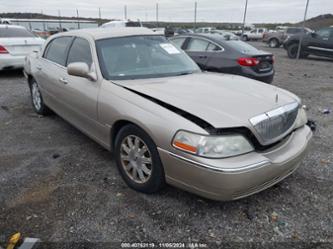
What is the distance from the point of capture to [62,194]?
293 centimetres

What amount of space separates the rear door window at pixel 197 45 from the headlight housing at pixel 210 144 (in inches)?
207

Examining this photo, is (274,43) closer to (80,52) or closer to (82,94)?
(80,52)

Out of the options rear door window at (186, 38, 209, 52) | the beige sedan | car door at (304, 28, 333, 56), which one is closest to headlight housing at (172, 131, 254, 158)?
the beige sedan

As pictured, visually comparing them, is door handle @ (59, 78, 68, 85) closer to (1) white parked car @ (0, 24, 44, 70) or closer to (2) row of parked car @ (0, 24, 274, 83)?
(2) row of parked car @ (0, 24, 274, 83)

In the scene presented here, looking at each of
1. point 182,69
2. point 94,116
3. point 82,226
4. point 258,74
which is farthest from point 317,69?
point 82,226

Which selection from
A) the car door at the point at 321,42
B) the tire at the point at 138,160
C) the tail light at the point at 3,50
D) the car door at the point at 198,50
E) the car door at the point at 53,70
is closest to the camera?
the tire at the point at 138,160

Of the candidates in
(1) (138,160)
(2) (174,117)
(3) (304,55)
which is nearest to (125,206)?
(1) (138,160)

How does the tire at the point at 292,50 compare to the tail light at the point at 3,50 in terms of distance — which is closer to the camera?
the tail light at the point at 3,50

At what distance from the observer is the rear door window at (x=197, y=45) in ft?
23.7

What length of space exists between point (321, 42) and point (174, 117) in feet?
48.4

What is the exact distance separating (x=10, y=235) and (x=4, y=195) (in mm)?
658

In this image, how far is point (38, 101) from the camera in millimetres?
5164

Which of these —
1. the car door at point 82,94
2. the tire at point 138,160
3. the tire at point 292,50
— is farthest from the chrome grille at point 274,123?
the tire at point 292,50

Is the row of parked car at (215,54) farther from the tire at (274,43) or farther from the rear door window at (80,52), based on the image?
the tire at (274,43)
